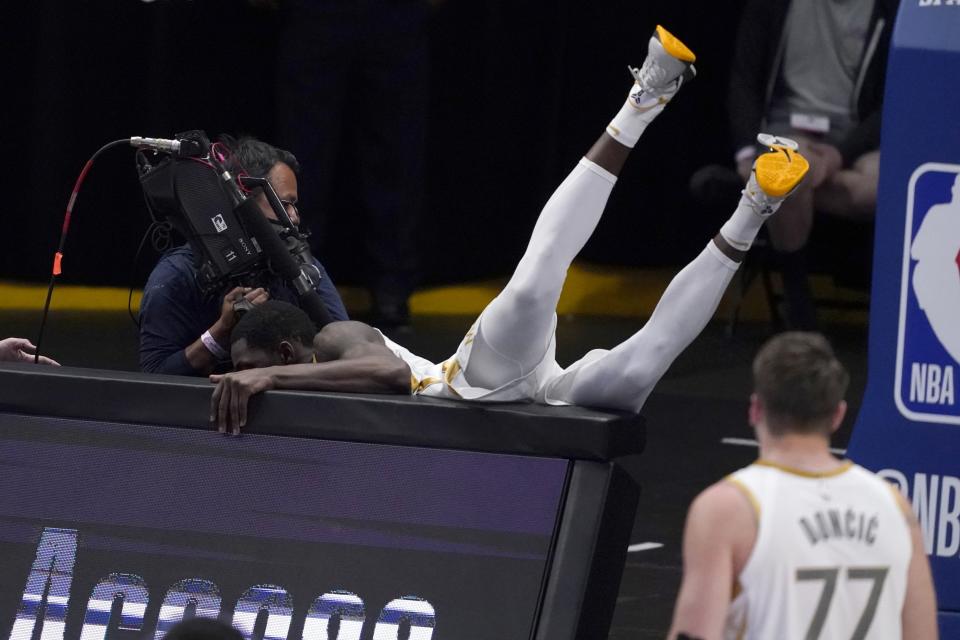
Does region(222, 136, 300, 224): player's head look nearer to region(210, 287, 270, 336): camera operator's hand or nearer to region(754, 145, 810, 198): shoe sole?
region(210, 287, 270, 336): camera operator's hand

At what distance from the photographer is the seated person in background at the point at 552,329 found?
445cm

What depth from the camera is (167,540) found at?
430cm

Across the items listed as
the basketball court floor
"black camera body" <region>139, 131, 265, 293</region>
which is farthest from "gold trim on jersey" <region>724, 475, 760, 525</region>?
"black camera body" <region>139, 131, 265, 293</region>

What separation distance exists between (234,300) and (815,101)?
15.1 feet

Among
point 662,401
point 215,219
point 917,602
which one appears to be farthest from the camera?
point 662,401

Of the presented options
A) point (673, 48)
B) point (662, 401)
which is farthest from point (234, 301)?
point (662, 401)

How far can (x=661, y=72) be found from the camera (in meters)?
4.59

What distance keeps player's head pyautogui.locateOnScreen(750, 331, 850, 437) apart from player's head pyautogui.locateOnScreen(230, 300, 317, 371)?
186 cm

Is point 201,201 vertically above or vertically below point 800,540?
above

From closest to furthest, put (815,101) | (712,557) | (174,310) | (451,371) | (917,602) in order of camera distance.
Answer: (712,557) < (917,602) < (451,371) < (174,310) < (815,101)

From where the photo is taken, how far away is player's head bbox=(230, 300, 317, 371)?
4719 mm

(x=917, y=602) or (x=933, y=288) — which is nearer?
(x=917, y=602)

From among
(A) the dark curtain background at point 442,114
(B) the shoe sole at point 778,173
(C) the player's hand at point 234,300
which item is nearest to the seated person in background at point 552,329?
(B) the shoe sole at point 778,173

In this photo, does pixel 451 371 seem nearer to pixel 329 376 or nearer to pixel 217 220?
pixel 329 376
